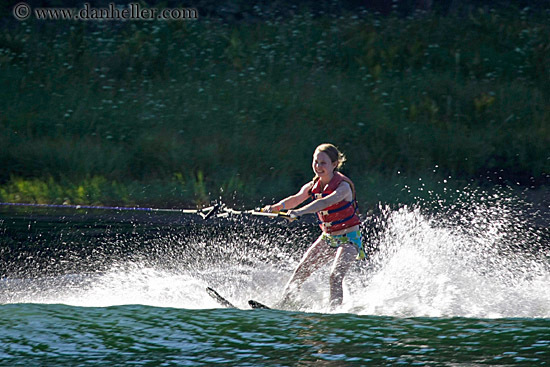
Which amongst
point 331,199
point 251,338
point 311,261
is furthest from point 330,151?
point 251,338

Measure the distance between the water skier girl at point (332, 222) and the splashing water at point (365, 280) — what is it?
0.85ft

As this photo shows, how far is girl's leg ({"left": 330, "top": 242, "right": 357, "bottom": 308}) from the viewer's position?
762 centimetres

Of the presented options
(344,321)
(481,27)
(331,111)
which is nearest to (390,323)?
(344,321)

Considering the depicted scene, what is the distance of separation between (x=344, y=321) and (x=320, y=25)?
596 inches

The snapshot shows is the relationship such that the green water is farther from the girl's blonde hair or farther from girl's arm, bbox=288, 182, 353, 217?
the girl's blonde hair

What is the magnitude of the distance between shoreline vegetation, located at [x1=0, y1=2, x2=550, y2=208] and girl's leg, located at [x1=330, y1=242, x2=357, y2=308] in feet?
22.1

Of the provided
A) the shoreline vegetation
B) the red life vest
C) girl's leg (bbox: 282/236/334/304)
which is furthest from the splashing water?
the shoreline vegetation

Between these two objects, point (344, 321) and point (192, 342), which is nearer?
point (192, 342)

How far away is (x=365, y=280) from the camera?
8.86 meters

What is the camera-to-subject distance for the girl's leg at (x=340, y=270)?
7.62 m

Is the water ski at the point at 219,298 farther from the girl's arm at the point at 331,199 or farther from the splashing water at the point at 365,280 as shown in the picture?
the girl's arm at the point at 331,199

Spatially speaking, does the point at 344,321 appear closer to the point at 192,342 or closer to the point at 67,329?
the point at 192,342

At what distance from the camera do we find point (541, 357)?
6176 mm

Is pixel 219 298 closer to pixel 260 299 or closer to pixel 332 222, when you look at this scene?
pixel 260 299
